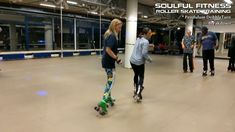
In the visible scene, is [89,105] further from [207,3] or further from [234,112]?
[207,3]

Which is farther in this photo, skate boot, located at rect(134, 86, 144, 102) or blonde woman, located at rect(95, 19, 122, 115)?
skate boot, located at rect(134, 86, 144, 102)

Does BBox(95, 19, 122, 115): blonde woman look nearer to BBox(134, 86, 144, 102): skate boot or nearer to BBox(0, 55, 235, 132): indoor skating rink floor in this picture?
BBox(0, 55, 235, 132): indoor skating rink floor

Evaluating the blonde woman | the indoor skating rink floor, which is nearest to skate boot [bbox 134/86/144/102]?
the indoor skating rink floor

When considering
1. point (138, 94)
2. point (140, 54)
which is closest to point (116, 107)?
point (138, 94)

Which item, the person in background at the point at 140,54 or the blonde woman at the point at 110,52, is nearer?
the blonde woman at the point at 110,52

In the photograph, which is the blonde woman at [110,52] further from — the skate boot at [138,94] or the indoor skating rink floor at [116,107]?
the skate boot at [138,94]

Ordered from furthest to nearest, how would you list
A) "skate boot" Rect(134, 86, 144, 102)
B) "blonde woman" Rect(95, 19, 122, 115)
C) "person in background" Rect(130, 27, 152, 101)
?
"skate boot" Rect(134, 86, 144, 102)
"person in background" Rect(130, 27, 152, 101)
"blonde woman" Rect(95, 19, 122, 115)

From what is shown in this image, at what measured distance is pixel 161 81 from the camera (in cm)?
596

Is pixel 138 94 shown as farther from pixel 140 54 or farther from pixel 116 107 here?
pixel 140 54

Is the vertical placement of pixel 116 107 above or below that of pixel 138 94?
below

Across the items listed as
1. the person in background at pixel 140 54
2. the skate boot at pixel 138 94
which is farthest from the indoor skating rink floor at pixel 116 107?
the person in background at pixel 140 54

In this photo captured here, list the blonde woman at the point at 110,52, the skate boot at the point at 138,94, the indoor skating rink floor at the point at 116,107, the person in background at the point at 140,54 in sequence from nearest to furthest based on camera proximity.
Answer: the indoor skating rink floor at the point at 116,107, the blonde woman at the point at 110,52, the person in background at the point at 140,54, the skate boot at the point at 138,94

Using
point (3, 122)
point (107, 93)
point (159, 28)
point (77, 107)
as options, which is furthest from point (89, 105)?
point (159, 28)

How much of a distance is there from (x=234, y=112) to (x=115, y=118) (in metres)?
2.06
